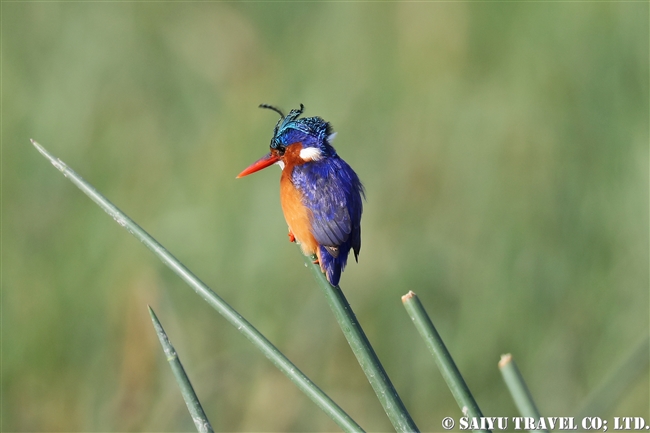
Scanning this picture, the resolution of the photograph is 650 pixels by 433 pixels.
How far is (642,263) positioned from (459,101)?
1.22 metres

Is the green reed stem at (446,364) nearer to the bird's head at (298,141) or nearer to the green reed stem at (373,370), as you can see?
the green reed stem at (373,370)

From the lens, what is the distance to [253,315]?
354cm

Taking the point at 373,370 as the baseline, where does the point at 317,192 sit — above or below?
above

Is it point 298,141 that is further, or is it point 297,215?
point 298,141

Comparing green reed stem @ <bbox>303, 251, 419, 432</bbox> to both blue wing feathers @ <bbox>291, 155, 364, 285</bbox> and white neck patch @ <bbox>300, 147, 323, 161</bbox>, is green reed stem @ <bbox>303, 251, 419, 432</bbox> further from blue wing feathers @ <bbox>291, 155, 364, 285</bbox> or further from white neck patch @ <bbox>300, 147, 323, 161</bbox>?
white neck patch @ <bbox>300, 147, 323, 161</bbox>

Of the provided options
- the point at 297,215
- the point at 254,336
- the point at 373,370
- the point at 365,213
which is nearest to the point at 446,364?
the point at 373,370

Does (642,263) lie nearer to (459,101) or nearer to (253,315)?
(459,101)

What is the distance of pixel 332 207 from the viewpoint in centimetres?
269

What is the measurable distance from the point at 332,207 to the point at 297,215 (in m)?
0.16

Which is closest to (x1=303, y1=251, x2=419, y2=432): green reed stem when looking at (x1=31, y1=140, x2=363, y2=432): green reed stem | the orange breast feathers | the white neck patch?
(x1=31, y1=140, x2=363, y2=432): green reed stem

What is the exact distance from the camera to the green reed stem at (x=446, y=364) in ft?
4.36

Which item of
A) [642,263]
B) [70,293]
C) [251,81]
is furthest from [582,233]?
[70,293]

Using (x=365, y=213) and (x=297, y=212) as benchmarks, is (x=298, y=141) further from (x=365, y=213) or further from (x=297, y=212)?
(x=365, y=213)

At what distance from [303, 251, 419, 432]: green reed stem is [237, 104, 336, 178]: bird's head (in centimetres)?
141
